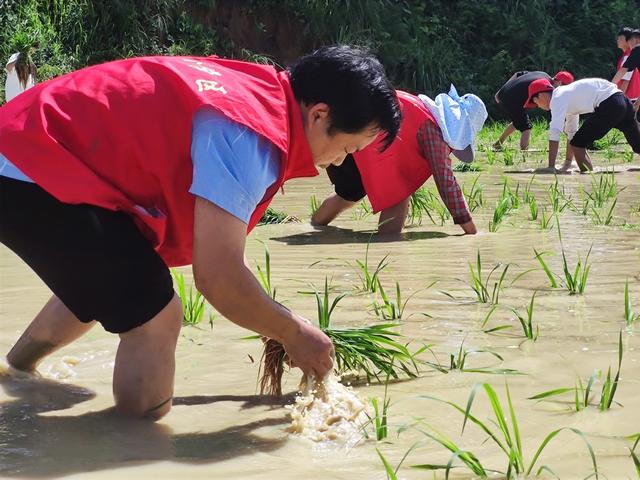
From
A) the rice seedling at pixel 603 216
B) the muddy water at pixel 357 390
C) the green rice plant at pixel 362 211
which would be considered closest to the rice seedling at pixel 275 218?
the green rice plant at pixel 362 211

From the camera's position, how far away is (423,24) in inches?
692

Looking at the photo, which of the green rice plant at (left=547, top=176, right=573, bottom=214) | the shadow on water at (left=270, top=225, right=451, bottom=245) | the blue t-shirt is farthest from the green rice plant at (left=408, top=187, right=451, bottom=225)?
the blue t-shirt

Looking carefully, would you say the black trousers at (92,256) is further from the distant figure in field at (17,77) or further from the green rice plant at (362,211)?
the distant figure in field at (17,77)

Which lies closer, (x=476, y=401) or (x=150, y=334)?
(x=150, y=334)

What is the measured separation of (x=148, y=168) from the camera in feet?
7.98

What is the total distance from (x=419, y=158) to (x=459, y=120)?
0.29m

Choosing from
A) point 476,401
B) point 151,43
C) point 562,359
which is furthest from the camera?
point 151,43

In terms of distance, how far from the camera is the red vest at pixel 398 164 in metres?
5.68

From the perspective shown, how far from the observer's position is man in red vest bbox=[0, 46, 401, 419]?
2389 millimetres

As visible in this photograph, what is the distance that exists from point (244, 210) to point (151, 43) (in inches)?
494

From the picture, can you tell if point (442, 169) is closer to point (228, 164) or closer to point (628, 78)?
point (228, 164)

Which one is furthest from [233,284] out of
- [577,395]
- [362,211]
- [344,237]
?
[362,211]

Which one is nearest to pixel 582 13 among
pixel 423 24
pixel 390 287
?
pixel 423 24

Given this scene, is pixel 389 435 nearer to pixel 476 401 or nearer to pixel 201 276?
pixel 476 401
